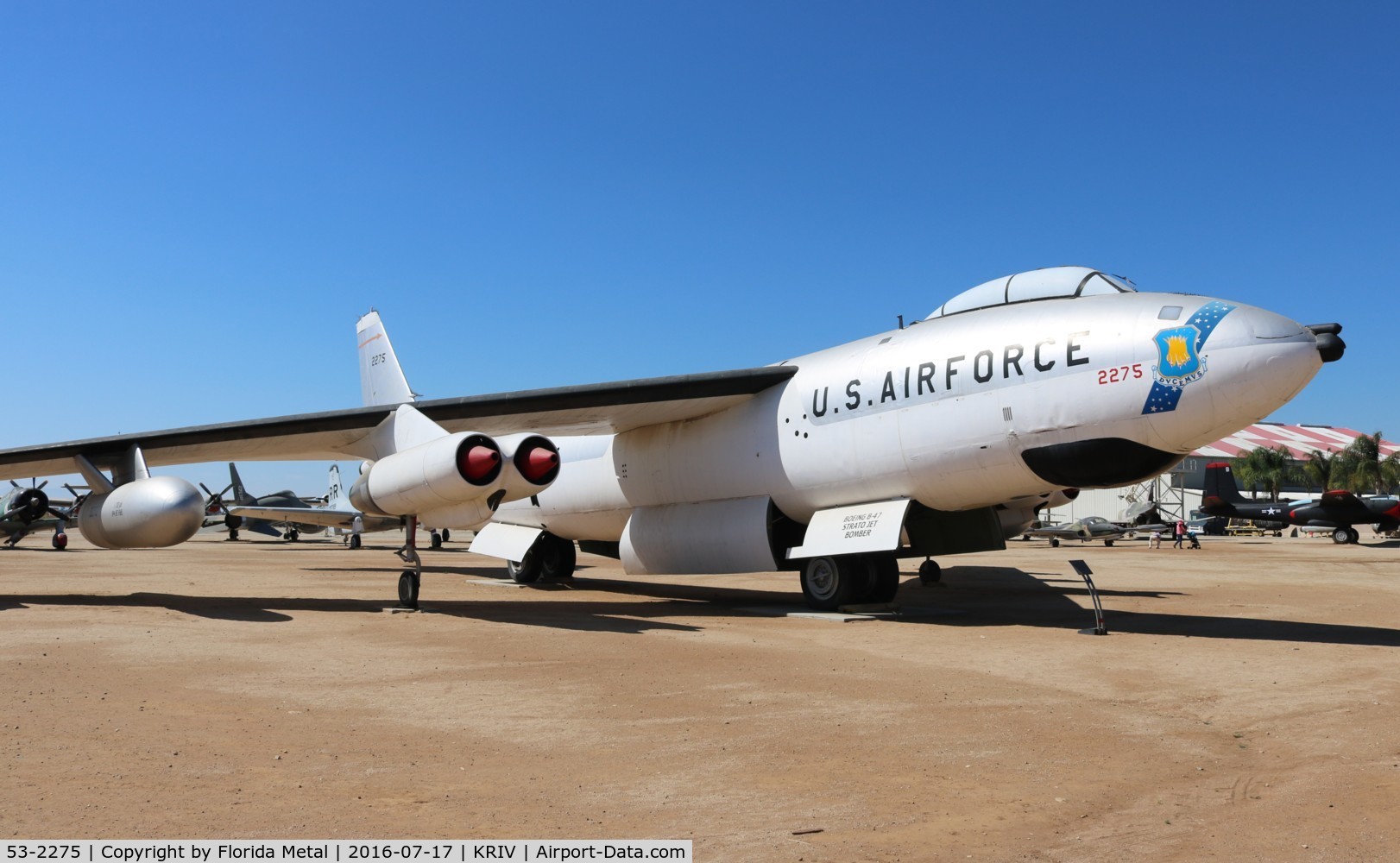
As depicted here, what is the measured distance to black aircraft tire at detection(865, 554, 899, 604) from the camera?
13422mm

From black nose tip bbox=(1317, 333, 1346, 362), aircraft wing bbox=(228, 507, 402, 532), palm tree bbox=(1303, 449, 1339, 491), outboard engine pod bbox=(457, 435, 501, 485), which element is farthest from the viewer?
palm tree bbox=(1303, 449, 1339, 491)

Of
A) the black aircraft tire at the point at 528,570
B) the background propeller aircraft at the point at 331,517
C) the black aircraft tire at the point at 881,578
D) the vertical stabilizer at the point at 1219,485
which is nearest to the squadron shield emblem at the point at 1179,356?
the black aircraft tire at the point at 881,578

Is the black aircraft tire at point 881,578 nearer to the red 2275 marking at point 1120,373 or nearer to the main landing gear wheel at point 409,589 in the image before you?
the red 2275 marking at point 1120,373

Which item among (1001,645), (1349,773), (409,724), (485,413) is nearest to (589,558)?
(485,413)

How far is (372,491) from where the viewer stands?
13.2m

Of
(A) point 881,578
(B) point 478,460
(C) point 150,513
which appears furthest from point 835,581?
(C) point 150,513

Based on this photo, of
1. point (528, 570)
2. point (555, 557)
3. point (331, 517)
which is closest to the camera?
point (528, 570)

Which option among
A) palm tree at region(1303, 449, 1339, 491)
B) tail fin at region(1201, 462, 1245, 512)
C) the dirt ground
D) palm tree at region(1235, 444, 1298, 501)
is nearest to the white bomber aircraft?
the dirt ground

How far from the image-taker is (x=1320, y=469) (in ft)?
253

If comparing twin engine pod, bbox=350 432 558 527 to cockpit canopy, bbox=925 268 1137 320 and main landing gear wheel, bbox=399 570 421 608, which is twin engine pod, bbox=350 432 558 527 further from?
cockpit canopy, bbox=925 268 1137 320

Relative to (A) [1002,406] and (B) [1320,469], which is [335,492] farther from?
(B) [1320,469]

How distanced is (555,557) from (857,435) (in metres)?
8.98

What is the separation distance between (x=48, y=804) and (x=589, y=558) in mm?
27340

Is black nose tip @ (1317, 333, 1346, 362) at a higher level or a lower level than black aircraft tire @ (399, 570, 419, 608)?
higher
